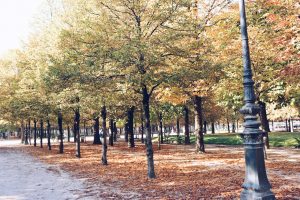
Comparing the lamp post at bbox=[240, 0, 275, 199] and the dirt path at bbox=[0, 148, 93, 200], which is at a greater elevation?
the lamp post at bbox=[240, 0, 275, 199]

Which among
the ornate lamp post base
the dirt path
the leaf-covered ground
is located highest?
the ornate lamp post base

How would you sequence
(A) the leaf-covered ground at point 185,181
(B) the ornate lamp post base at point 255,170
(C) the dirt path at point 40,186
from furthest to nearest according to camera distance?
1. (C) the dirt path at point 40,186
2. (A) the leaf-covered ground at point 185,181
3. (B) the ornate lamp post base at point 255,170

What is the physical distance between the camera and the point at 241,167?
15398 millimetres

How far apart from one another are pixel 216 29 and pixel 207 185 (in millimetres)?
11782

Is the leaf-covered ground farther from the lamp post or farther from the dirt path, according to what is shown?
the lamp post

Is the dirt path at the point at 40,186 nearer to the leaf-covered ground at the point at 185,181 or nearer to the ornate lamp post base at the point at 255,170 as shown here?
the leaf-covered ground at the point at 185,181

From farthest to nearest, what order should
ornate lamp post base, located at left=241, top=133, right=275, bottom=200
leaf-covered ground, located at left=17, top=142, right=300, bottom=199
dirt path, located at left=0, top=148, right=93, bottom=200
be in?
dirt path, located at left=0, top=148, right=93, bottom=200
leaf-covered ground, located at left=17, top=142, right=300, bottom=199
ornate lamp post base, located at left=241, top=133, right=275, bottom=200

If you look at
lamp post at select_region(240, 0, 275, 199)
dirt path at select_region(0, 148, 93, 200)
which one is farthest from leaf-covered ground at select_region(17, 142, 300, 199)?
lamp post at select_region(240, 0, 275, 199)

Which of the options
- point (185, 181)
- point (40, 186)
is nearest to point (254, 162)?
point (185, 181)

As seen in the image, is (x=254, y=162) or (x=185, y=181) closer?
(x=254, y=162)

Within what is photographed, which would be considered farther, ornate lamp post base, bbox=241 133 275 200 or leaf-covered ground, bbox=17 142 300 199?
leaf-covered ground, bbox=17 142 300 199

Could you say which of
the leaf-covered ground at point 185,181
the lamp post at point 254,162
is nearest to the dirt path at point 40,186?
the leaf-covered ground at point 185,181

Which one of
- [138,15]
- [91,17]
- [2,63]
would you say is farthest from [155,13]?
[2,63]

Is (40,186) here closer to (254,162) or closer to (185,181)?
(185,181)
